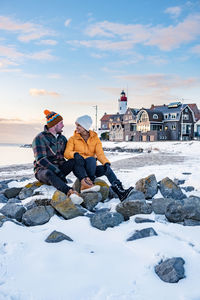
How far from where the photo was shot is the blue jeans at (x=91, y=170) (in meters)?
4.50

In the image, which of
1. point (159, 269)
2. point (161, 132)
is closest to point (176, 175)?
point (159, 269)

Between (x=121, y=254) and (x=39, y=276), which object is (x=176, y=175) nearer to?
(x=121, y=254)

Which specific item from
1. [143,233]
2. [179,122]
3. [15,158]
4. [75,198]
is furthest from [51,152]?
[179,122]

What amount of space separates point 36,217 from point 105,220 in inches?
40.5

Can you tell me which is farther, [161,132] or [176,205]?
[161,132]

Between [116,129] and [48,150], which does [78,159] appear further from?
[116,129]

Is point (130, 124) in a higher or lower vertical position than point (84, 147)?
higher

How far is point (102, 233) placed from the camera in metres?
3.26

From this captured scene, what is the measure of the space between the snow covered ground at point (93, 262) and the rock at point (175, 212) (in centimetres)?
12

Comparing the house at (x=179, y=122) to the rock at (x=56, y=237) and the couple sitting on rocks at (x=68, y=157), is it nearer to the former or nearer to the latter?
the couple sitting on rocks at (x=68, y=157)

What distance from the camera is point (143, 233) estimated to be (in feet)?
10.3

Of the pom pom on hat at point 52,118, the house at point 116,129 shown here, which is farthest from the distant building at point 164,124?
the pom pom on hat at point 52,118

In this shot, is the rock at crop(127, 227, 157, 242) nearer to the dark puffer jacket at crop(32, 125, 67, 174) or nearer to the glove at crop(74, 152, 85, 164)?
the glove at crop(74, 152, 85, 164)

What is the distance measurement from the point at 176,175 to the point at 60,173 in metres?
4.12
